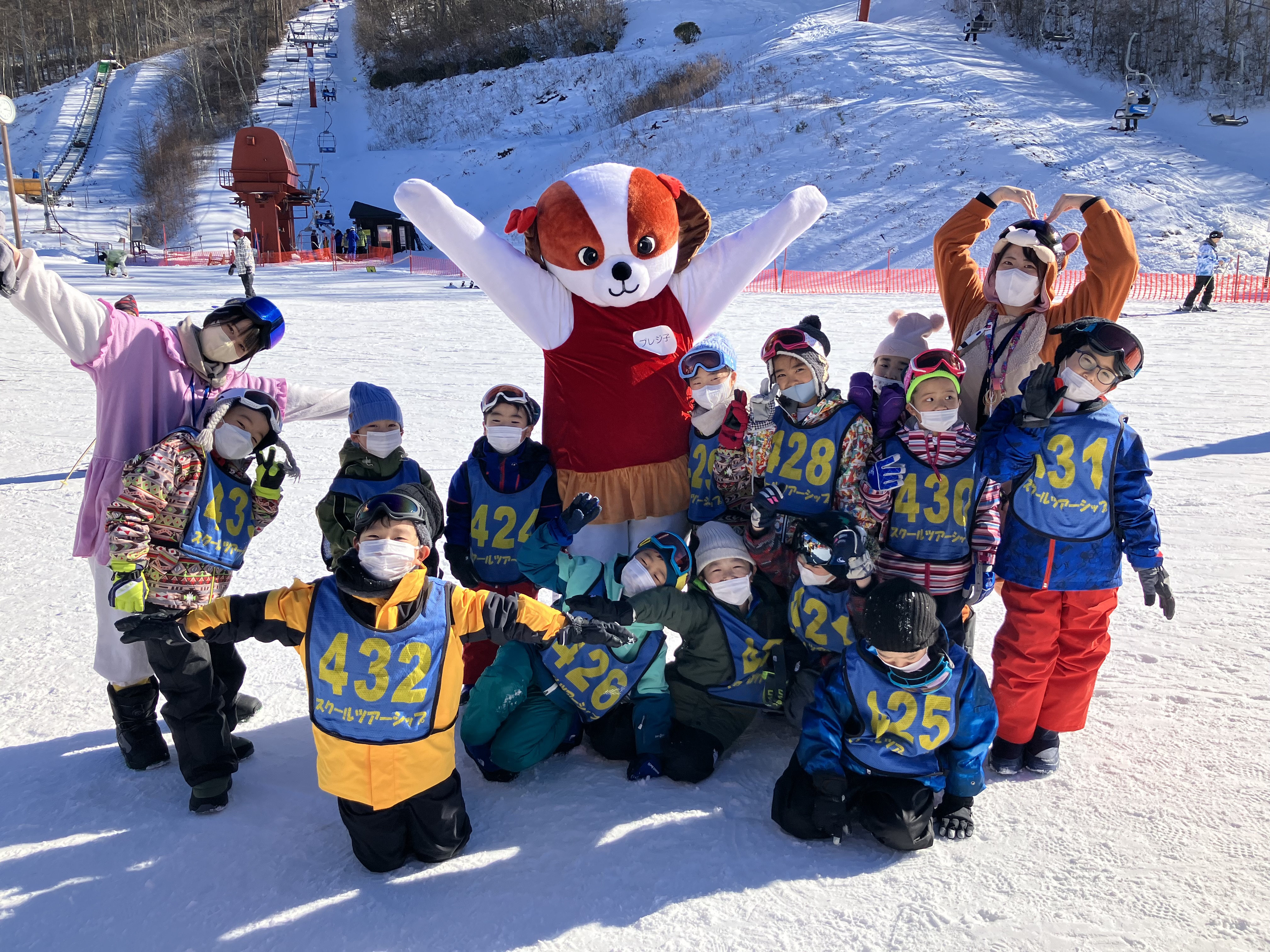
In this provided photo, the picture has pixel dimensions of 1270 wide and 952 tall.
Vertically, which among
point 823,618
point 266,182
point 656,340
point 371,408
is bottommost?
point 823,618

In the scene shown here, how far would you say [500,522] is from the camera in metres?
3.01

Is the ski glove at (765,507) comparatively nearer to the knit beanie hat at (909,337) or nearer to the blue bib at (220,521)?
the knit beanie hat at (909,337)

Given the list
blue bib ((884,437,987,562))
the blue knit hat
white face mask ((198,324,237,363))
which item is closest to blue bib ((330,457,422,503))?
the blue knit hat

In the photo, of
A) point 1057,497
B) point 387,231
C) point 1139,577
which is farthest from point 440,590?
point 387,231

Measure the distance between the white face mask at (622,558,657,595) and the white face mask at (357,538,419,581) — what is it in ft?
2.45

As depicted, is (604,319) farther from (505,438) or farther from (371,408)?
(371,408)

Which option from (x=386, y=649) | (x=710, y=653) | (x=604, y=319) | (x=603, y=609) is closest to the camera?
(x=386, y=649)

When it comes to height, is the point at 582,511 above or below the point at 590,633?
above

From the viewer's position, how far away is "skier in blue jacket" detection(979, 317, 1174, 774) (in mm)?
2561

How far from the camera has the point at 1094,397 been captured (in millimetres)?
2594

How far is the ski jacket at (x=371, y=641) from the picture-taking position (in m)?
2.24

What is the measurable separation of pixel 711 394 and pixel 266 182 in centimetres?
2854

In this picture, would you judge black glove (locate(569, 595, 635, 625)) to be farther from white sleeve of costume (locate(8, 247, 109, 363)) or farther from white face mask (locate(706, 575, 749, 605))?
→ white sleeve of costume (locate(8, 247, 109, 363))

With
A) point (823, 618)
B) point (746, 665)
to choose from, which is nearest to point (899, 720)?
point (823, 618)
